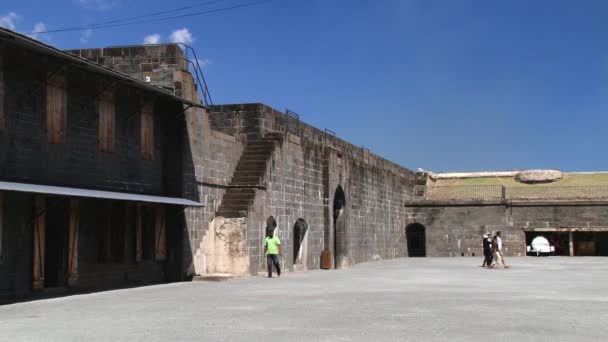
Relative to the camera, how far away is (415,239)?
39.1 meters

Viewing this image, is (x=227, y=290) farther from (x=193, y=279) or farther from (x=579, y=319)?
(x=579, y=319)

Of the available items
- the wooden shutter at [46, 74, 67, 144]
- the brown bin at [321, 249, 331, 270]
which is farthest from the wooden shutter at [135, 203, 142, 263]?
the brown bin at [321, 249, 331, 270]

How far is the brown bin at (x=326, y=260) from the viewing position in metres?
24.6

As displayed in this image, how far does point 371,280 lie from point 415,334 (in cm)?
991

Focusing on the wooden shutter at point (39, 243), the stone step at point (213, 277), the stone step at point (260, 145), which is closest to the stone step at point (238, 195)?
the stone step at point (260, 145)

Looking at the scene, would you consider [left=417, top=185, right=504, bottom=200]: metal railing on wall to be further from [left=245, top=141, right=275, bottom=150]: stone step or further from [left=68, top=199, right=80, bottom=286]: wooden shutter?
[left=68, top=199, right=80, bottom=286]: wooden shutter

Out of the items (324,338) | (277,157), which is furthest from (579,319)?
(277,157)

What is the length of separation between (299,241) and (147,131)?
27.2 ft

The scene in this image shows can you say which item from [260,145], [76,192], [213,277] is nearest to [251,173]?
[260,145]

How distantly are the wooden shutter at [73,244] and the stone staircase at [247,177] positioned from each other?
18.0 ft

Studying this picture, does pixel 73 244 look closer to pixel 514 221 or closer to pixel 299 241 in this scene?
pixel 299 241

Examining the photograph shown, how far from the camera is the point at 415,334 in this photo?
8328 millimetres

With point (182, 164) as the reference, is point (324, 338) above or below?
below

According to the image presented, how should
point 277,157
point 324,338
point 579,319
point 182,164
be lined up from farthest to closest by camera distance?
point 277,157, point 182,164, point 579,319, point 324,338
